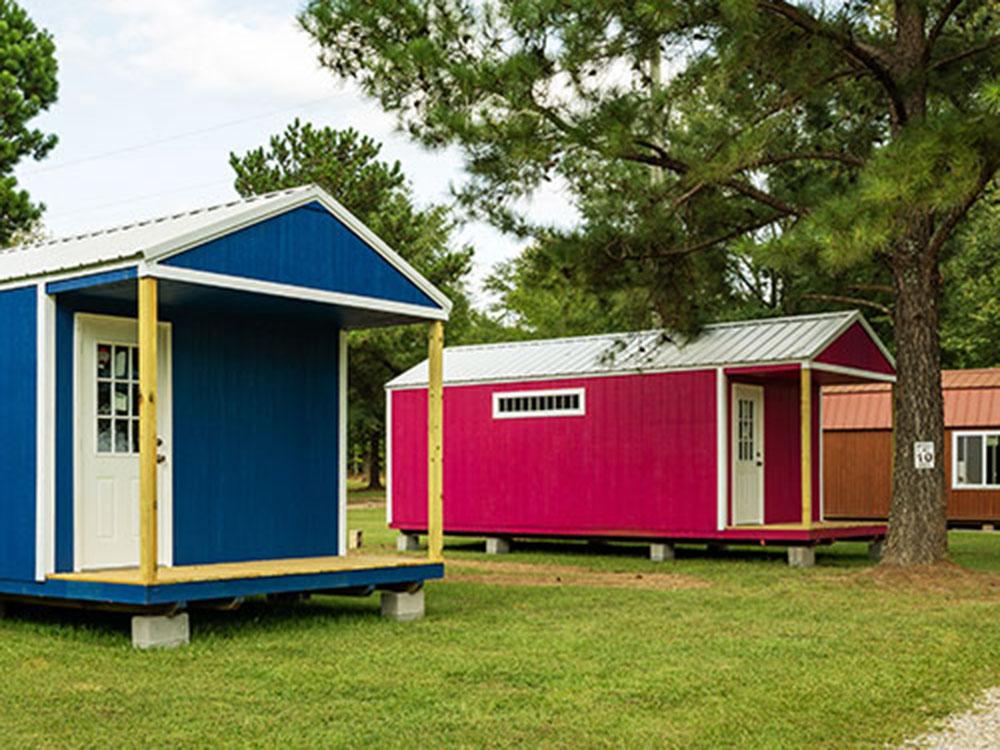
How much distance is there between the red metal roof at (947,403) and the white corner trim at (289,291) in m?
15.6

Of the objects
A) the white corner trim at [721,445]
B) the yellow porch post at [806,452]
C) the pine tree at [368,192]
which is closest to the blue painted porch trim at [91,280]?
the yellow porch post at [806,452]

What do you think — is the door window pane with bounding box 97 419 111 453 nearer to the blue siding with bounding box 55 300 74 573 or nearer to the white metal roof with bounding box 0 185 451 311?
the blue siding with bounding box 55 300 74 573

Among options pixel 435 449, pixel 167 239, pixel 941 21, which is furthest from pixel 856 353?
pixel 167 239

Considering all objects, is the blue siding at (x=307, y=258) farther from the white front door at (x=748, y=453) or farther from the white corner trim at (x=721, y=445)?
the white front door at (x=748, y=453)

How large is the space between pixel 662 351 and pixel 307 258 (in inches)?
304

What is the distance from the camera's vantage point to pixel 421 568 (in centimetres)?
1011

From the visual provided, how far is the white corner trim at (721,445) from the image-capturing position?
610 inches

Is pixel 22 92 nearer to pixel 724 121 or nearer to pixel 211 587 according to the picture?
pixel 724 121

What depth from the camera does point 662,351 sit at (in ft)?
54.0

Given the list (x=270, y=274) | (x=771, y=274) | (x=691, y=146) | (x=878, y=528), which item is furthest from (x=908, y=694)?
(x=771, y=274)

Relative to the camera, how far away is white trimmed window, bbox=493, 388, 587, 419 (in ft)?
56.3

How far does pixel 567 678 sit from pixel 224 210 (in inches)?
182

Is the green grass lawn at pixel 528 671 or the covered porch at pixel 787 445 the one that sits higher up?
the covered porch at pixel 787 445

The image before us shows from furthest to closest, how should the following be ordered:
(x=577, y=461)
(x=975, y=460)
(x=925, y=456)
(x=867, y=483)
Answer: (x=867, y=483) → (x=975, y=460) → (x=577, y=461) → (x=925, y=456)
